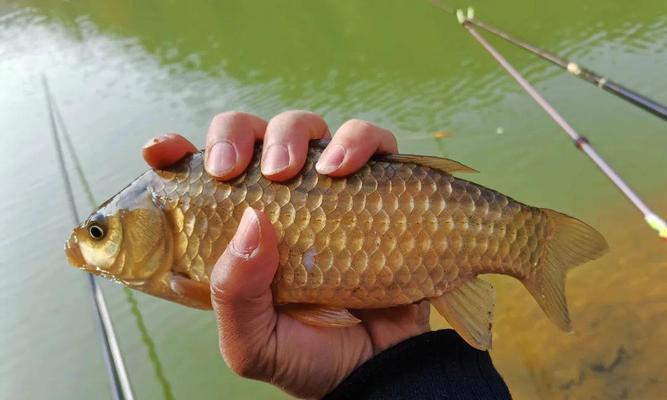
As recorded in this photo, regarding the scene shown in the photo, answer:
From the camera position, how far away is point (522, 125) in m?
4.43

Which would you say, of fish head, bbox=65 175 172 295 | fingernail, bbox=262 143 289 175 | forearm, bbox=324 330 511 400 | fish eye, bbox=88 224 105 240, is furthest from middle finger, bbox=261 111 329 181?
forearm, bbox=324 330 511 400

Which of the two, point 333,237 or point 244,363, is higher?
point 333,237

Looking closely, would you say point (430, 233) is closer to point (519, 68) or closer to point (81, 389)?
point (81, 389)

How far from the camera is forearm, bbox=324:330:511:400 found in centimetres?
154

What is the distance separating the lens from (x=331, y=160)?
1.41 metres

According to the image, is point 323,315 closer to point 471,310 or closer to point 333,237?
point 333,237

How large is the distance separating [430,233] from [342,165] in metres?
0.28

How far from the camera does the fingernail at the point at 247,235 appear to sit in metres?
1.25

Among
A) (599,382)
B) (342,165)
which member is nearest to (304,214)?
(342,165)

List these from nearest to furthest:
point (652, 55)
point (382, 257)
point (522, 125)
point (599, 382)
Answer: point (382, 257) → point (599, 382) → point (522, 125) → point (652, 55)

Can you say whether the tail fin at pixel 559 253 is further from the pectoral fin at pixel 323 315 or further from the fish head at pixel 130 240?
the fish head at pixel 130 240

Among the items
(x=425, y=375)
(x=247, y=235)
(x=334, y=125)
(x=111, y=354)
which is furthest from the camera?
(x=334, y=125)

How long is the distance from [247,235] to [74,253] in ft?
1.69

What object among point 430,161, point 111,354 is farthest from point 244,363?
point 111,354
